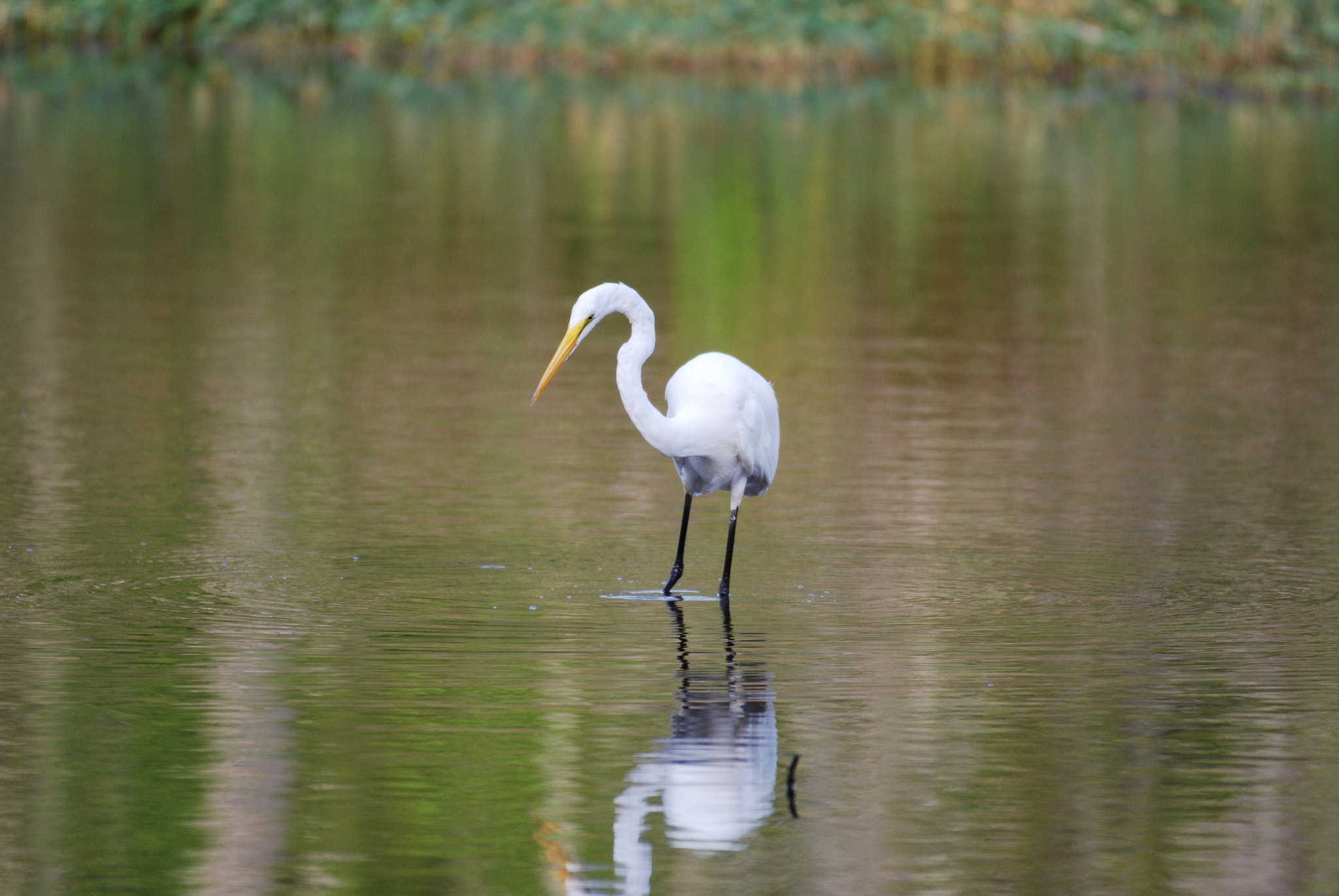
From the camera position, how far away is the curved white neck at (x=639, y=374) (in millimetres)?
8922

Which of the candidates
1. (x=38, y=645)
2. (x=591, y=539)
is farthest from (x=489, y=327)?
(x=38, y=645)

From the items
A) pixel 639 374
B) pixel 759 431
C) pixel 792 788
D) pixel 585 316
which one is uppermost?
pixel 585 316

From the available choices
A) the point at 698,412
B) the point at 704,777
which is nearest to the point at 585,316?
the point at 698,412

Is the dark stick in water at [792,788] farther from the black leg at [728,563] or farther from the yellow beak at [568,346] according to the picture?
the black leg at [728,563]

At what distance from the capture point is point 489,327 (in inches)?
688

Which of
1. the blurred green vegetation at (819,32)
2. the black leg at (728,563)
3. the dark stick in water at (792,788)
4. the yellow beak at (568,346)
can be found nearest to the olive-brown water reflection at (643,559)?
the dark stick in water at (792,788)

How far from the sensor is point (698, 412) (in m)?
9.20

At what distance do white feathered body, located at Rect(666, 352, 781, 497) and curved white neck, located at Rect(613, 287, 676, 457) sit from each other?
74 mm

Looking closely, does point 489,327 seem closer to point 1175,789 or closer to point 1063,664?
point 1063,664

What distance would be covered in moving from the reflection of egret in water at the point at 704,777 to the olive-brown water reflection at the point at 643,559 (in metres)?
0.04

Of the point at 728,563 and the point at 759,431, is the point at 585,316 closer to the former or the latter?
the point at 759,431

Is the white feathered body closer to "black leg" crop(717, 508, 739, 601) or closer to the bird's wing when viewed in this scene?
the bird's wing

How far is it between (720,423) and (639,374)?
47cm

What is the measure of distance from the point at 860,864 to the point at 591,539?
175 inches
